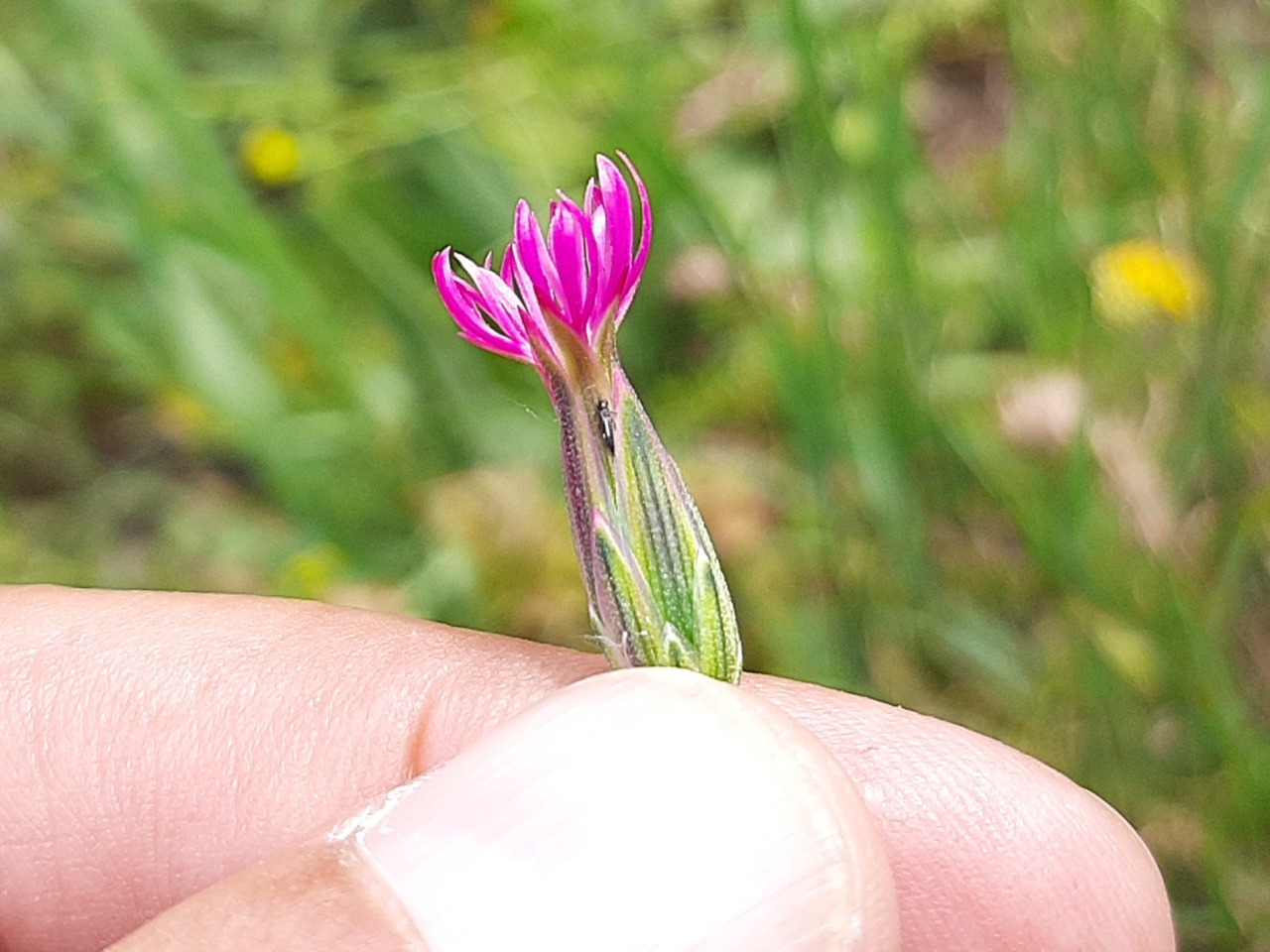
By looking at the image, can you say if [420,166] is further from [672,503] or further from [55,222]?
[672,503]

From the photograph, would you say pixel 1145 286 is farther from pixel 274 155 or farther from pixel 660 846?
pixel 274 155

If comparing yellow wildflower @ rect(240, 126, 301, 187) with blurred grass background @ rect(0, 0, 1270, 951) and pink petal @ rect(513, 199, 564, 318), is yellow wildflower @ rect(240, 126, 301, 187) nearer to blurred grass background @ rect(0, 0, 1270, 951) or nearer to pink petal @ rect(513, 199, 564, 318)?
blurred grass background @ rect(0, 0, 1270, 951)

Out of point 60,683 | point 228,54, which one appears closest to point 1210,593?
point 60,683

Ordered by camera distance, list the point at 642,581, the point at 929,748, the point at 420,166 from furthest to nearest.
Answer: the point at 420,166 → the point at 929,748 → the point at 642,581

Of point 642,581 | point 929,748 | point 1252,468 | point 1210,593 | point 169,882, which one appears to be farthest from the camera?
point 1252,468

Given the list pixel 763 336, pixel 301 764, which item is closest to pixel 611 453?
pixel 301 764

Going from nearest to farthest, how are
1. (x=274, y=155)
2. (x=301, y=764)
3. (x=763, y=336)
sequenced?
1. (x=301, y=764)
2. (x=763, y=336)
3. (x=274, y=155)
